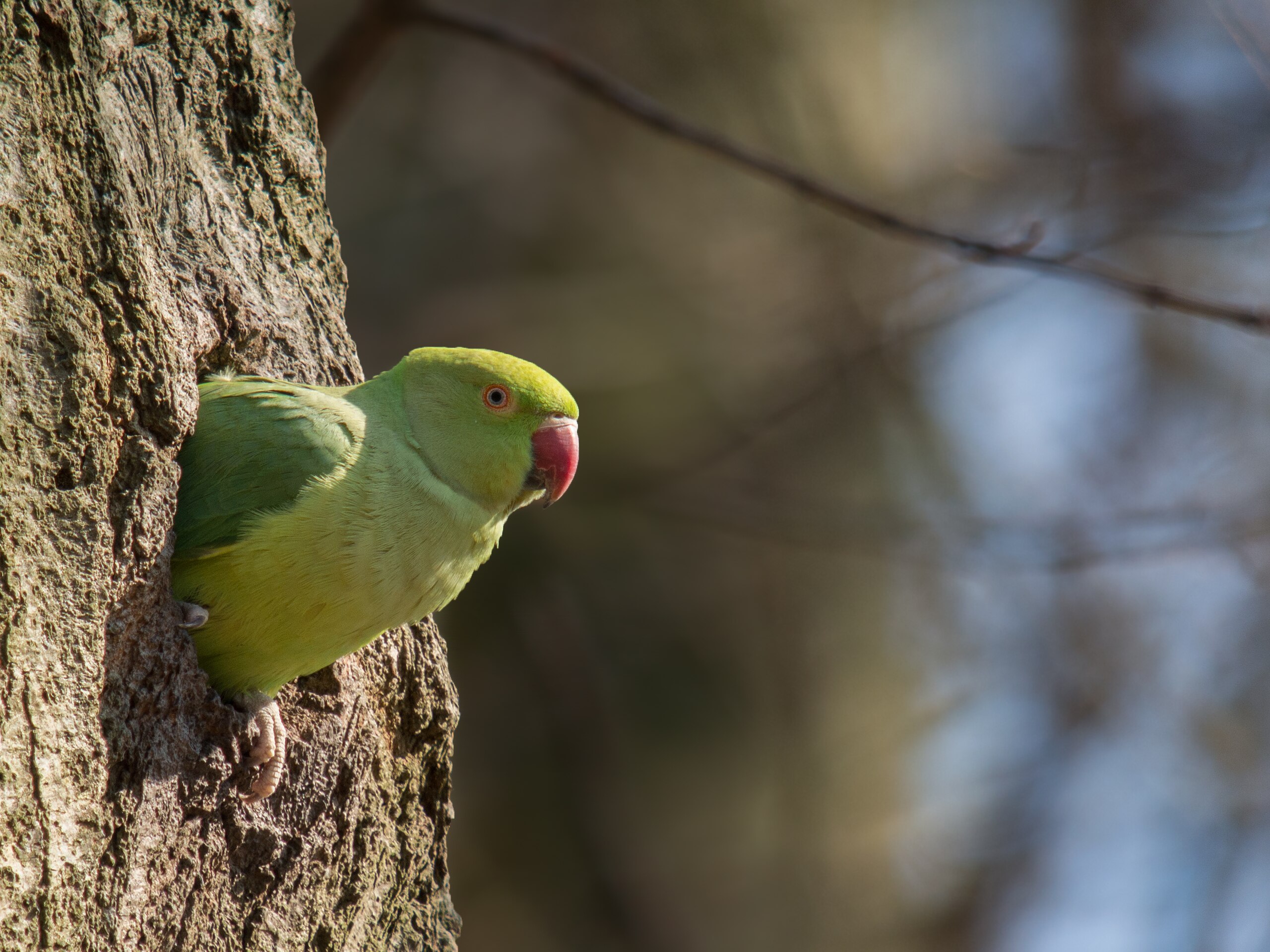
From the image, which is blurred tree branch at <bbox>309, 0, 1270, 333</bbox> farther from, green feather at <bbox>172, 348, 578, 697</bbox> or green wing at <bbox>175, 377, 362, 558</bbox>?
green wing at <bbox>175, 377, 362, 558</bbox>

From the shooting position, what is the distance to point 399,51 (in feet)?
25.9

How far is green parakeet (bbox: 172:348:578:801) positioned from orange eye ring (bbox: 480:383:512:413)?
0.12 meters

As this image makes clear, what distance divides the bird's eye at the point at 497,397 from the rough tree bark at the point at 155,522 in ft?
1.57

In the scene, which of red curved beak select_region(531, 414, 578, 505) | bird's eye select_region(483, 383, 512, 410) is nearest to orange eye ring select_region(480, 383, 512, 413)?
bird's eye select_region(483, 383, 512, 410)

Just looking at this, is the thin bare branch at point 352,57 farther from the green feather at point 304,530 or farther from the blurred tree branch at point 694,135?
the green feather at point 304,530

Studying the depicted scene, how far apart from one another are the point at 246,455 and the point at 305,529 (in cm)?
21

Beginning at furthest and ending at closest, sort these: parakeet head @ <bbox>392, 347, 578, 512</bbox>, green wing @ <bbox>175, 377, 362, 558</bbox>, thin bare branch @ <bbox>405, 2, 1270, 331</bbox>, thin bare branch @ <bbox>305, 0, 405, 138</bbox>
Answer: thin bare branch @ <bbox>305, 0, 405, 138</bbox> < thin bare branch @ <bbox>405, 2, 1270, 331</bbox> < parakeet head @ <bbox>392, 347, 578, 512</bbox> < green wing @ <bbox>175, 377, 362, 558</bbox>

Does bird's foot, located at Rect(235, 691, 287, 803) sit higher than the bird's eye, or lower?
lower

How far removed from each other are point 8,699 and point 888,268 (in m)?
6.95

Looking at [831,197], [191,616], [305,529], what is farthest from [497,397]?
[831,197]

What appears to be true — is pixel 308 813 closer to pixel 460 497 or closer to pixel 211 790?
pixel 211 790

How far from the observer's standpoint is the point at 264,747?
8.41 ft

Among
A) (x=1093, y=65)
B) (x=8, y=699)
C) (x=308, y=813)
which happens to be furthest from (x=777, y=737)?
(x=8, y=699)

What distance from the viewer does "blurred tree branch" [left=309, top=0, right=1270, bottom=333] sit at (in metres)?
3.30
